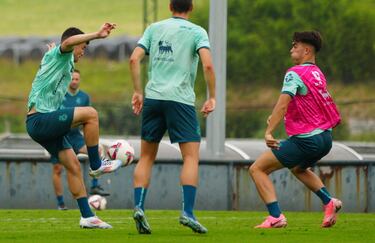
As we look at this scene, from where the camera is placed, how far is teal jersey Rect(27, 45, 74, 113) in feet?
44.3

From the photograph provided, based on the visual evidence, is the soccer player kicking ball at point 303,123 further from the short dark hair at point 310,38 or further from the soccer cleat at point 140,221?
the soccer cleat at point 140,221

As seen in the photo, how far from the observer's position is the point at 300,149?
14109 millimetres

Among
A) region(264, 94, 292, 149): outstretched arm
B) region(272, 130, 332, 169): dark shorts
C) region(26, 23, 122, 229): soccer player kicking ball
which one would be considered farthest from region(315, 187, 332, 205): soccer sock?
region(26, 23, 122, 229): soccer player kicking ball

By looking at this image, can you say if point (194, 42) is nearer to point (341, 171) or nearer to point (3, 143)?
point (341, 171)

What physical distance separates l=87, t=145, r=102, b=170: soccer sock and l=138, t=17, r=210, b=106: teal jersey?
3.07 ft

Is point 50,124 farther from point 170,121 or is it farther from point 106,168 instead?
point 170,121

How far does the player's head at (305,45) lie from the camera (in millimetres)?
14164

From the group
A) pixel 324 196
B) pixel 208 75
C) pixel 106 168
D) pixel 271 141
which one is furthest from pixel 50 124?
pixel 324 196

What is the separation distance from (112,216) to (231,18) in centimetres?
5900

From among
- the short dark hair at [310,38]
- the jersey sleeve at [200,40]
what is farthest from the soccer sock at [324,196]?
the jersey sleeve at [200,40]

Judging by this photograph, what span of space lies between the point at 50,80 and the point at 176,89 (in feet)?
4.61

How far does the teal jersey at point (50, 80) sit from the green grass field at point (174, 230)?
1254 mm

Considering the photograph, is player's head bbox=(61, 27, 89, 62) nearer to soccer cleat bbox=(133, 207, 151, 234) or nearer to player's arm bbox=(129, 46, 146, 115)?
player's arm bbox=(129, 46, 146, 115)

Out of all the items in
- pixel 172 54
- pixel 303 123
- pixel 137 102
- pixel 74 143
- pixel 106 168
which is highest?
pixel 172 54
